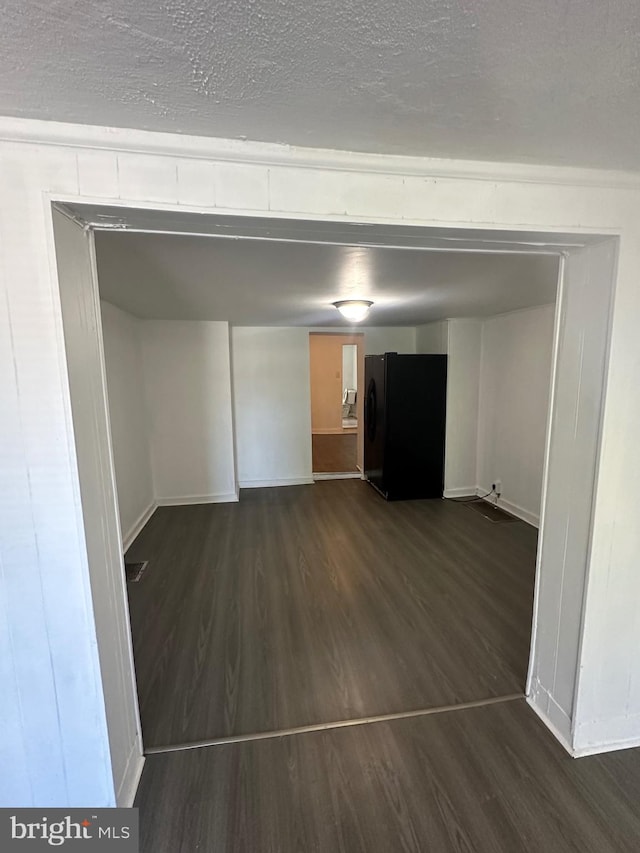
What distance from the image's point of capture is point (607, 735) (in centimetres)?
158

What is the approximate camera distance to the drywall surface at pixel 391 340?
209 inches

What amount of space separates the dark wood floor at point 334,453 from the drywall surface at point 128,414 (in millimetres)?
2448

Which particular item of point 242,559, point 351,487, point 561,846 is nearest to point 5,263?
point 561,846

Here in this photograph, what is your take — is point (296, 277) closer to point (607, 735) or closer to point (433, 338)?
point (607, 735)

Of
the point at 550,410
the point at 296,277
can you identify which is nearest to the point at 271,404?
the point at 296,277

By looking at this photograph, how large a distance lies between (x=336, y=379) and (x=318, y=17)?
791 cm

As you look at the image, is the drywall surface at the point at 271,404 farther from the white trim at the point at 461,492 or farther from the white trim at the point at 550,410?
the white trim at the point at 550,410

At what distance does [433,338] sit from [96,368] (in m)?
4.14

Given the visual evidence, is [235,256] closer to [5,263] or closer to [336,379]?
[5,263]

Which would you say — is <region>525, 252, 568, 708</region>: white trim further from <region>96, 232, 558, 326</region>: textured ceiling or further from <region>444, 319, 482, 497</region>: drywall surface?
<region>444, 319, 482, 497</region>: drywall surface

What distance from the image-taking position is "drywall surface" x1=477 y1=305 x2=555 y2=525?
3.62 m

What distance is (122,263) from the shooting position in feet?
5.95

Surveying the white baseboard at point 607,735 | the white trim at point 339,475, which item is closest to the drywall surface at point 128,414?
the white trim at point 339,475

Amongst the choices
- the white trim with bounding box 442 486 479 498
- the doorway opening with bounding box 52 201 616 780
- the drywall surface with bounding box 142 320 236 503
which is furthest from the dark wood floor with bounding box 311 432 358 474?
the doorway opening with bounding box 52 201 616 780
